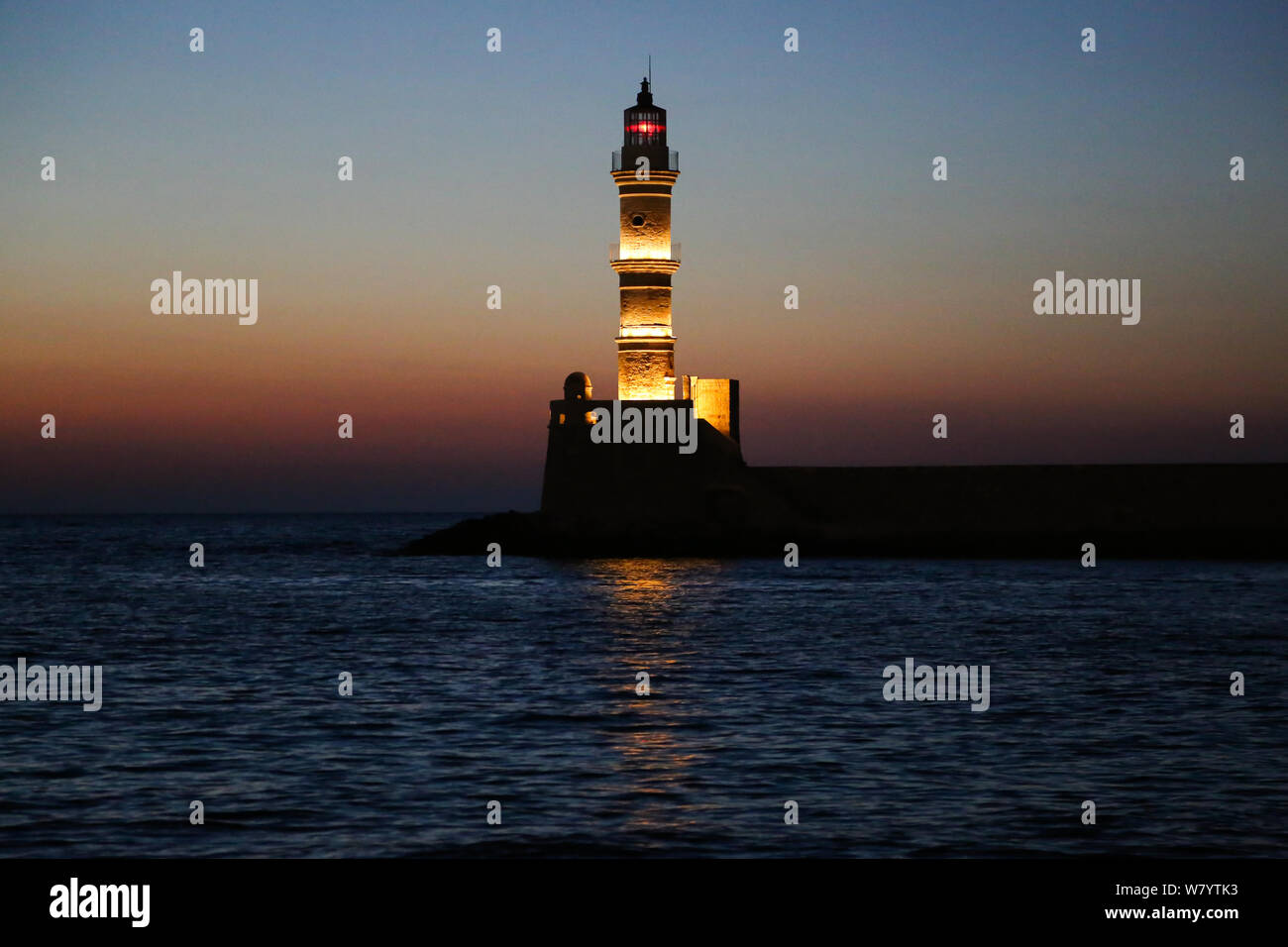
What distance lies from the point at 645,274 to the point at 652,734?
37.6m

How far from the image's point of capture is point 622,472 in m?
54.0

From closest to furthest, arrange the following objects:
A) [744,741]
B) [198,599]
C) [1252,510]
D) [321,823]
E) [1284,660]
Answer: [321,823], [744,741], [1284,660], [198,599], [1252,510]

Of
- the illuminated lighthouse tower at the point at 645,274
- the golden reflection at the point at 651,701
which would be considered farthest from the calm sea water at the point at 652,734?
the illuminated lighthouse tower at the point at 645,274

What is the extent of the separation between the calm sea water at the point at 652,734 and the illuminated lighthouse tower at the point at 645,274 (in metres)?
17.7

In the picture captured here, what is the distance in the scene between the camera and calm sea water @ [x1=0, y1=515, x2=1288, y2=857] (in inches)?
442

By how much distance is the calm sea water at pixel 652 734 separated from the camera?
11.2m

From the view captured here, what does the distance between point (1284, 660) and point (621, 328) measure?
105 feet
